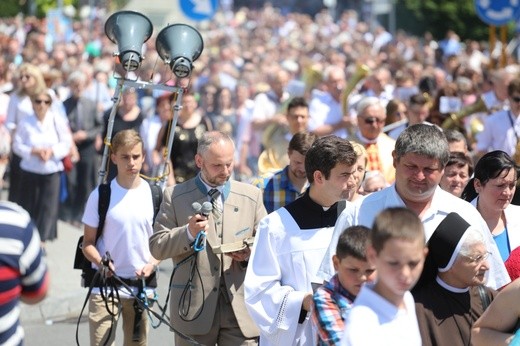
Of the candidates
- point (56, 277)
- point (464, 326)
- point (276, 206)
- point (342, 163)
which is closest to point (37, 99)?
point (56, 277)

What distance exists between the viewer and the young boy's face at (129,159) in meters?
7.67

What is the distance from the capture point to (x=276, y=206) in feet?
27.5

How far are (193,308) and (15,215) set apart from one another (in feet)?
7.37

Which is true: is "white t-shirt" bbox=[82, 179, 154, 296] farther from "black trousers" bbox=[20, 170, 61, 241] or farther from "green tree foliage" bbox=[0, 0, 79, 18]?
"green tree foliage" bbox=[0, 0, 79, 18]

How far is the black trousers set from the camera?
13.1 m

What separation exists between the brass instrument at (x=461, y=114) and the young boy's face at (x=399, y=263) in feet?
24.9

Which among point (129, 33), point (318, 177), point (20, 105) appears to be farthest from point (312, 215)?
point (20, 105)

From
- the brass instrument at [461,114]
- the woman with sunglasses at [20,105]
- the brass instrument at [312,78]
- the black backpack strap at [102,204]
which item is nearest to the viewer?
the black backpack strap at [102,204]

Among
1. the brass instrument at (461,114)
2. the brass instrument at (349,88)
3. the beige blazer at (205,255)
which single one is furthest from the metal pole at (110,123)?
the brass instrument at (349,88)

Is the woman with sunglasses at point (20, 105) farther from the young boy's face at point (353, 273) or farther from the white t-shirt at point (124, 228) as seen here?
the young boy's face at point (353, 273)

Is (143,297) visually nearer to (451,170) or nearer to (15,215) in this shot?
(451,170)

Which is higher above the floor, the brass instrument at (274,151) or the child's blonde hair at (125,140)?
the child's blonde hair at (125,140)

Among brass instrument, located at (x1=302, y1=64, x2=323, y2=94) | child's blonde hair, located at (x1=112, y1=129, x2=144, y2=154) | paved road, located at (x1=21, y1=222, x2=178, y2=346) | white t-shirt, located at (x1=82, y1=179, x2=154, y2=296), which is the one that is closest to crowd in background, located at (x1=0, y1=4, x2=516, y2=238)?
brass instrument, located at (x1=302, y1=64, x2=323, y2=94)

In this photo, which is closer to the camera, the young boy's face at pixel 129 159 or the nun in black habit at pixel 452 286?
the nun in black habit at pixel 452 286
